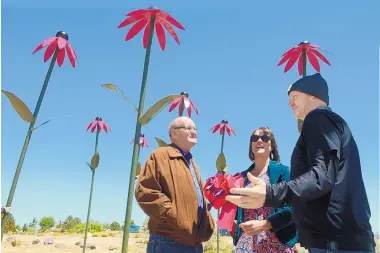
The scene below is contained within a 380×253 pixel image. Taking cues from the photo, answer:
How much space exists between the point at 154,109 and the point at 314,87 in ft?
5.86

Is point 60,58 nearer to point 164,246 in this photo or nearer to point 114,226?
point 164,246

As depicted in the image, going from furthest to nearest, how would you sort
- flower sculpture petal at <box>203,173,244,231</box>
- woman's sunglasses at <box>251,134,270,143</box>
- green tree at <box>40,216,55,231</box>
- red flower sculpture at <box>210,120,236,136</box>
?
green tree at <box>40,216,55,231</box>, red flower sculpture at <box>210,120,236,136</box>, woman's sunglasses at <box>251,134,270,143</box>, flower sculpture petal at <box>203,173,244,231</box>

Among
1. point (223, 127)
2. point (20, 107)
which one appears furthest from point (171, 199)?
point (223, 127)

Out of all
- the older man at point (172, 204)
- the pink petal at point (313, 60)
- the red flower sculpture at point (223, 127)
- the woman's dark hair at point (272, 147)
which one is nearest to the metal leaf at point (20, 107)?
the older man at point (172, 204)

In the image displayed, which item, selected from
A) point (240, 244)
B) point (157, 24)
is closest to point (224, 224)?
point (240, 244)

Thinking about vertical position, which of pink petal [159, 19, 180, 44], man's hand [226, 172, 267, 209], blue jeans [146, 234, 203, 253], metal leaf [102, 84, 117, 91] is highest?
pink petal [159, 19, 180, 44]

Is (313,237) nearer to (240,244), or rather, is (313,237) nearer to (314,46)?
(240,244)

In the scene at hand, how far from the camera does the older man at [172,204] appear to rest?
8.44 ft

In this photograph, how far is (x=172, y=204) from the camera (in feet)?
8.55

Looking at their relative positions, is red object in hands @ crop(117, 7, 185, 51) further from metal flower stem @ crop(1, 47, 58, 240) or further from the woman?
the woman

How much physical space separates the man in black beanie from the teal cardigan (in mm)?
835

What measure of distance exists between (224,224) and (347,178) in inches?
43.4

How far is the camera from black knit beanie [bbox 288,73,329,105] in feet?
5.10

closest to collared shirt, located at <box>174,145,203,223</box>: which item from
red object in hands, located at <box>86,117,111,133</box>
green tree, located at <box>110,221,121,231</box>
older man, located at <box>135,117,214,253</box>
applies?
older man, located at <box>135,117,214,253</box>
